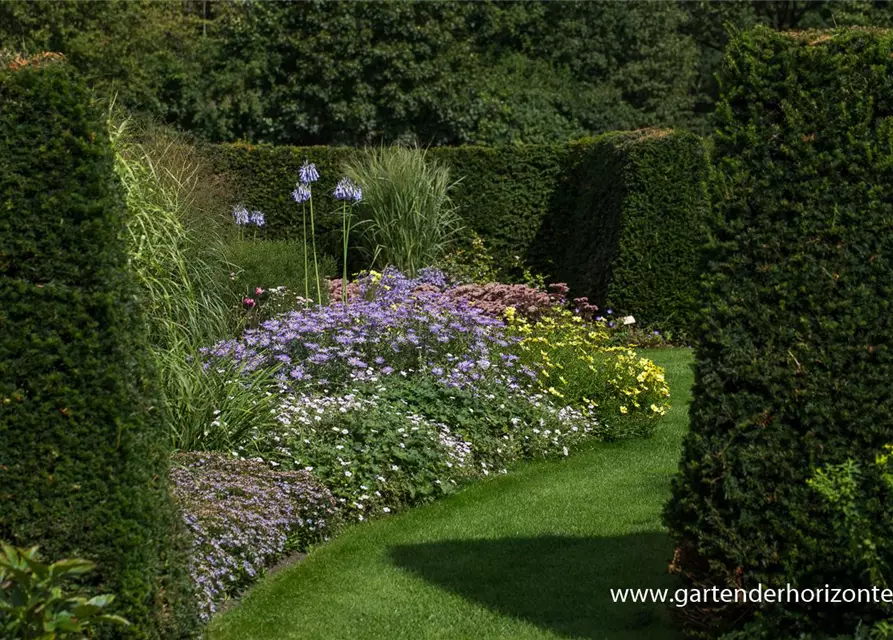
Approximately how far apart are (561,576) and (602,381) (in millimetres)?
3559

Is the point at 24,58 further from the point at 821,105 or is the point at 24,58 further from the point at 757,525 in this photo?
the point at 757,525

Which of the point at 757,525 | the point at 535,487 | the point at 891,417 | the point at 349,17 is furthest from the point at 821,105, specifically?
the point at 349,17

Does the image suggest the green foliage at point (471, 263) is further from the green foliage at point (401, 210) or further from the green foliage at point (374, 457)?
the green foliage at point (374, 457)

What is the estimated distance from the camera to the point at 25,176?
376cm

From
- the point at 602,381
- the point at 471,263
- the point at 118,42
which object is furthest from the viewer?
the point at 118,42

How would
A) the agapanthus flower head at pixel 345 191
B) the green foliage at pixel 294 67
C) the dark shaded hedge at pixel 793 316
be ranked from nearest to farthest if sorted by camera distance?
1. the dark shaded hedge at pixel 793 316
2. the agapanthus flower head at pixel 345 191
3. the green foliage at pixel 294 67

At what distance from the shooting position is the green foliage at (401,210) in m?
13.6

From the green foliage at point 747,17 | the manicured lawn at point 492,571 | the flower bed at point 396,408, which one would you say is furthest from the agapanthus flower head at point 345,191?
the green foliage at point 747,17

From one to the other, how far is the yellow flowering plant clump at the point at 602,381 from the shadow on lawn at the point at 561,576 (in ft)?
8.71

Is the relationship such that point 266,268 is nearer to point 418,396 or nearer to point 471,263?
point 418,396

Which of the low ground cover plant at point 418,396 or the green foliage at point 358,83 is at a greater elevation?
the green foliage at point 358,83

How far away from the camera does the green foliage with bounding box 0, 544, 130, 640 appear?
3.07m

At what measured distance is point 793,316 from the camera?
158 inches

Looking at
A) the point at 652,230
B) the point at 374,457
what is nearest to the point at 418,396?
the point at 374,457
